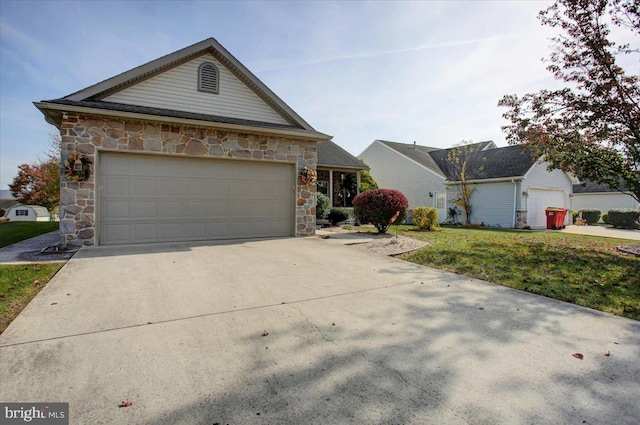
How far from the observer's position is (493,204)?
18.6 metres

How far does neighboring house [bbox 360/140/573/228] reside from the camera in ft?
58.0

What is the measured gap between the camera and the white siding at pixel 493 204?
58.4ft

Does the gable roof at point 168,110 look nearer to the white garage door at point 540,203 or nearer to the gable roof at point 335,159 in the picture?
the gable roof at point 335,159

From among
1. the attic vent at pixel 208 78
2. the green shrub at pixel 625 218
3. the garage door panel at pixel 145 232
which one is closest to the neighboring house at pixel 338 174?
the attic vent at pixel 208 78

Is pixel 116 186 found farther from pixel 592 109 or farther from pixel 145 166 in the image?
pixel 592 109

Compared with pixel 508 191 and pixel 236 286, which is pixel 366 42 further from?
pixel 508 191

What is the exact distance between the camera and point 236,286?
4895mm

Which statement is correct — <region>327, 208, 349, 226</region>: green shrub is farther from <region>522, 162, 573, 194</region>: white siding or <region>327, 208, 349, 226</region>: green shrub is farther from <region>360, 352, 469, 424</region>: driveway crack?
<region>360, 352, 469, 424</region>: driveway crack

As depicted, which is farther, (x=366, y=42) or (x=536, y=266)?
(x=366, y=42)

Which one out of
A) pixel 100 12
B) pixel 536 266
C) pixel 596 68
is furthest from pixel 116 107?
pixel 596 68

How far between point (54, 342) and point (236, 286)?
2.26 metres

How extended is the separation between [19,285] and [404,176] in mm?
21171

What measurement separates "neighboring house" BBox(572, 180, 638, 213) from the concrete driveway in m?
30.8
